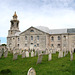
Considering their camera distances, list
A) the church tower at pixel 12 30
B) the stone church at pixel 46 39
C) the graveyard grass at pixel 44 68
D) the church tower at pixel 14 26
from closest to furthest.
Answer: the graveyard grass at pixel 44 68
the stone church at pixel 46 39
the church tower at pixel 12 30
the church tower at pixel 14 26

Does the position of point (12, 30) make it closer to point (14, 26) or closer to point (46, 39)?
point (14, 26)

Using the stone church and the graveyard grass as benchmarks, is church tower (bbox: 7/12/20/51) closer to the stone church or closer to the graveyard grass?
the stone church

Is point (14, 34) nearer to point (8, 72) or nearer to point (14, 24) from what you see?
point (14, 24)

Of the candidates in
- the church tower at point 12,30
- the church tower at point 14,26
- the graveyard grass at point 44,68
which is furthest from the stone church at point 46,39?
the graveyard grass at point 44,68

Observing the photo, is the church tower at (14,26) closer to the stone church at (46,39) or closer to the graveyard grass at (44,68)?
the stone church at (46,39)

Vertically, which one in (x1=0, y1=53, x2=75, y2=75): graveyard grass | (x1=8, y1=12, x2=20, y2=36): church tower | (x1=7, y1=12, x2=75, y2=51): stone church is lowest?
(x1=0, y1=53, x2=75, y2=75): graveyard grass

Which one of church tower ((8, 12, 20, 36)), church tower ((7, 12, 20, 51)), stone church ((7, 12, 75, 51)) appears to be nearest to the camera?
stone church ((7, 12, 75, 51))

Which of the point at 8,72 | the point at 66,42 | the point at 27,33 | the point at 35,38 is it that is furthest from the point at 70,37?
the point at 8,72

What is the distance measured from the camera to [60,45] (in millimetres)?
39188

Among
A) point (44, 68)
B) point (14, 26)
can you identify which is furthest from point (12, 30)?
point (44, 68)

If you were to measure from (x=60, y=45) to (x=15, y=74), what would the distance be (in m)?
32.4

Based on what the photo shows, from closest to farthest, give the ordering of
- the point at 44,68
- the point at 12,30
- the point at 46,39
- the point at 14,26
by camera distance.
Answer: the point at 44,68 < the point at 46,39 < the point at 12,30 < the point at 14,26

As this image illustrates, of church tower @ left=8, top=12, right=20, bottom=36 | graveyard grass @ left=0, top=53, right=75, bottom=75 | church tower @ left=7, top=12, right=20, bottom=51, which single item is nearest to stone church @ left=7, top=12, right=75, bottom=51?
church tower @ left=7, top=12, right=20, bottom=51

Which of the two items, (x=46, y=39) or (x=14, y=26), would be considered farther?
(x=14, y=26)
